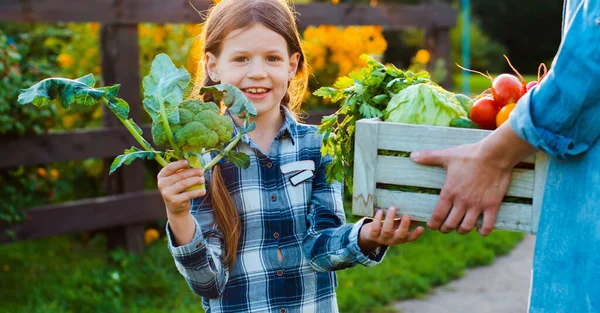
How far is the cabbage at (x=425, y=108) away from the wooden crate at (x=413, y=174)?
8 centimetres

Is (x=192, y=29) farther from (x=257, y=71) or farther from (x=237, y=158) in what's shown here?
(x=237, y=158)

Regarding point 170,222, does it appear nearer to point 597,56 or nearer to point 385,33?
point 597,56

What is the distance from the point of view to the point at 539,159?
178 cm

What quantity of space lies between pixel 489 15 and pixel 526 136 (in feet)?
90.7

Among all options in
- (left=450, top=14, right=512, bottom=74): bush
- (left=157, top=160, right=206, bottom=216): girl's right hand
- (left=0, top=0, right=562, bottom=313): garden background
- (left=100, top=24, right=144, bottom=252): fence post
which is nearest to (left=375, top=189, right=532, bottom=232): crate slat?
(left=157, top=160, right=206, bottom=216): girl's right hand

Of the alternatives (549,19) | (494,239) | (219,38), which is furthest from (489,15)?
(219,38)

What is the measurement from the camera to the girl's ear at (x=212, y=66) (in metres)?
2.54

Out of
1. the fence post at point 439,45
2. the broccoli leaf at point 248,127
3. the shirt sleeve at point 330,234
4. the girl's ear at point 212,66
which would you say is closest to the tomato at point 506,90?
the shirt sleeve at point 330,234

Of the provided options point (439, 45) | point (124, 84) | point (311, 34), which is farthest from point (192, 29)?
point (439, 45)

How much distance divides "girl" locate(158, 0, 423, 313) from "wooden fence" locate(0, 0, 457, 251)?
248cm

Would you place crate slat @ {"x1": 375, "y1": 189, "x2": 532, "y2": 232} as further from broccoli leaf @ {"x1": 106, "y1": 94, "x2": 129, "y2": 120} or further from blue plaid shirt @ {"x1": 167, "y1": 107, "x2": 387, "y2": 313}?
broccoli leaf @ {"x1": 106, "y1": 94, "x2": 129, "y2": 120}

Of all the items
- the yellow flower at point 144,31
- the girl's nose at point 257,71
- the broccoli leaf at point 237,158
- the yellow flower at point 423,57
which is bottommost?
the broccoli leaf at point 237,158

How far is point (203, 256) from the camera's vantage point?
7.19 feet

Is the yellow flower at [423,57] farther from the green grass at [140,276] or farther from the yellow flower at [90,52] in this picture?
the yellow flower at [90,52]
